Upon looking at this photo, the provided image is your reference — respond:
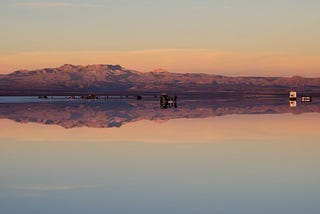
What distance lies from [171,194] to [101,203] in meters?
1.31

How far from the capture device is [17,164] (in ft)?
50.7

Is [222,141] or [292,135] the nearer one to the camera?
[222,141]

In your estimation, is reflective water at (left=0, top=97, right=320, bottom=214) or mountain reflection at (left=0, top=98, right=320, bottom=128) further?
mountain reflection at (left=0, top=98, right=320, bottom=128)

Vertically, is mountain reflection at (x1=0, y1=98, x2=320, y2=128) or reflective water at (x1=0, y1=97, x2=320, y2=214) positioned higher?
reflective water at (x1=0, y1=97, x2=320, y2=214)

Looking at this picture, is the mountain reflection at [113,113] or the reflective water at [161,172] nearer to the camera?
the reflective water at [161,172]

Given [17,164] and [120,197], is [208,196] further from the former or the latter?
[17,164]

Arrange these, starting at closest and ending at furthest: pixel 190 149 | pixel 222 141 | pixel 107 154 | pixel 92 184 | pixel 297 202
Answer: pixel 297 202
pixel 92 184
pixel 107 154
pixel 190 149
pixel 222 141

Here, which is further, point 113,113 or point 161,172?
point 113,113

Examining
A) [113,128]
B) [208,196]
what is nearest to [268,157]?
[208,196]

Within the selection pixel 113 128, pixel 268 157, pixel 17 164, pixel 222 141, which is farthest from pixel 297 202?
pixel 113 128

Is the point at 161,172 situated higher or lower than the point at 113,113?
higher

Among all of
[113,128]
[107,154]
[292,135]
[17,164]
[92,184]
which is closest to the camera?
[92,184]

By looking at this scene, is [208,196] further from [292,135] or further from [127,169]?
Answer: [292,135]

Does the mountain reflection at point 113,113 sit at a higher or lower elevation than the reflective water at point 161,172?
lower
